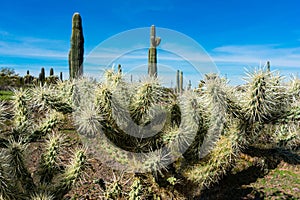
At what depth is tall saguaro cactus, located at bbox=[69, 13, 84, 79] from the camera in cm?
802

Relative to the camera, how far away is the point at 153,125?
2.18m

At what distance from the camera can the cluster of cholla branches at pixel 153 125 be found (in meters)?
1.90

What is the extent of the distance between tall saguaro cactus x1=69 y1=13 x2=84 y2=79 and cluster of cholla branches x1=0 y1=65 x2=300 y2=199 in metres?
5.89

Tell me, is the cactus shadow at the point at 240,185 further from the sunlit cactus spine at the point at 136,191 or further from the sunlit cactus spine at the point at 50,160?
the sunlit cactus spine at the point at 50,160

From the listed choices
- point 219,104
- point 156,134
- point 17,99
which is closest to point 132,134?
point 156,134

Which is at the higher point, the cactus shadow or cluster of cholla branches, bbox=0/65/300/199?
cluster of cholla branches, bbox=0/65/300/199

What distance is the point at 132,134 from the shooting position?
2.08 meters

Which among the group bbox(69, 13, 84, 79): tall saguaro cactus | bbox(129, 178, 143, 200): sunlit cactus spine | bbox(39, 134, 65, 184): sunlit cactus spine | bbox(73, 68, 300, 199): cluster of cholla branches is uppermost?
bbox(69, 13, 84, 79): tall saguaro cactus

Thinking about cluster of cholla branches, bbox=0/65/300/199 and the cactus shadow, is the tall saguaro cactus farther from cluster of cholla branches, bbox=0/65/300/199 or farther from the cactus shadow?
cluster of cholla branches, bbox=0/65/300/199

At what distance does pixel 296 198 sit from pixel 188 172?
11.1 feet

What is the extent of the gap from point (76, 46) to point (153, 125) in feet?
22.5

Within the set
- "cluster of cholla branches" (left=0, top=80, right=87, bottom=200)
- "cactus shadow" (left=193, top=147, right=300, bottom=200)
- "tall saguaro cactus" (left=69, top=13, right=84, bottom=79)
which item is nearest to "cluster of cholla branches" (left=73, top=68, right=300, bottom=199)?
"cluster of cholla branches" (left=0, top=80, right=87, bottom=200)

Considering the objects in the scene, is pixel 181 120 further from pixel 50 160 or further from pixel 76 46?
pixel 76 46

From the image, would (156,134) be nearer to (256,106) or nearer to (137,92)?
(137,92)
